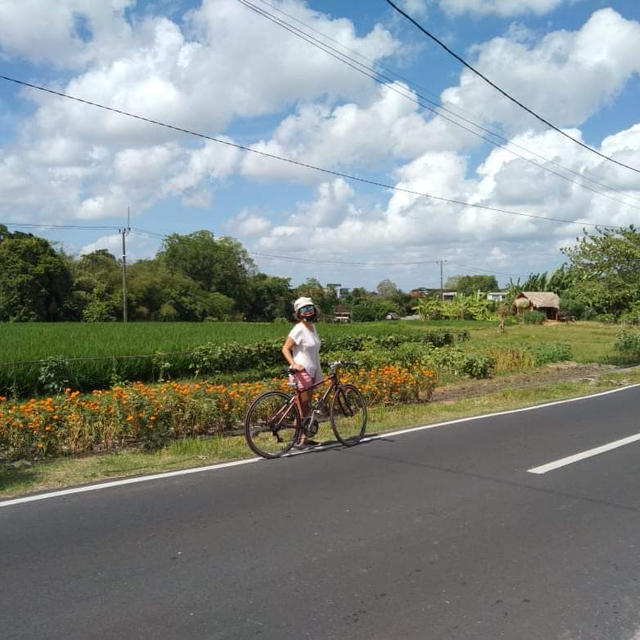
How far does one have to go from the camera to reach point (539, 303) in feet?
236

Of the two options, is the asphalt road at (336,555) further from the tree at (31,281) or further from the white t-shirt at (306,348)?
the tree at (31,281)

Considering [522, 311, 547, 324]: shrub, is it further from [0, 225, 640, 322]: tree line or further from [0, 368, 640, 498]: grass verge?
[0, 368, 640, 498]: grass verge

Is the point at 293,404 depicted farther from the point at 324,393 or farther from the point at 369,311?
the point at 369,311

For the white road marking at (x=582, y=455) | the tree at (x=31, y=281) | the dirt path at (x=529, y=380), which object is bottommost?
the dirt path at (x=529, y=380)

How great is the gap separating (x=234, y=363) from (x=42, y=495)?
43.3 ft

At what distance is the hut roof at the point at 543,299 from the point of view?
71.9m

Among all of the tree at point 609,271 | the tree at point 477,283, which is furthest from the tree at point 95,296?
the tree at point 477,283

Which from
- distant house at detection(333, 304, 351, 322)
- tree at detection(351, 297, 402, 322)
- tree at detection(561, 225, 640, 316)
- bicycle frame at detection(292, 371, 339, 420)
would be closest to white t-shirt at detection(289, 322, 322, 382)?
bicycle frame at detection(292, 371, 339, 420)

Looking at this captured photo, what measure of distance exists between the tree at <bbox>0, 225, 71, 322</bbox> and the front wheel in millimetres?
56662

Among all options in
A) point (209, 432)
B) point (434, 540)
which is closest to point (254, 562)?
point (434, 540)

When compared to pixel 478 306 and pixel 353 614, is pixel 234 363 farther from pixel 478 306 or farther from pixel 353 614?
pixel 478 306

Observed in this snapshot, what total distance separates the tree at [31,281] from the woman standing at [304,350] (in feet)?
187

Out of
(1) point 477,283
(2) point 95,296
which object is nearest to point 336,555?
(2) point 95,296

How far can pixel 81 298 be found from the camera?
212 feet
